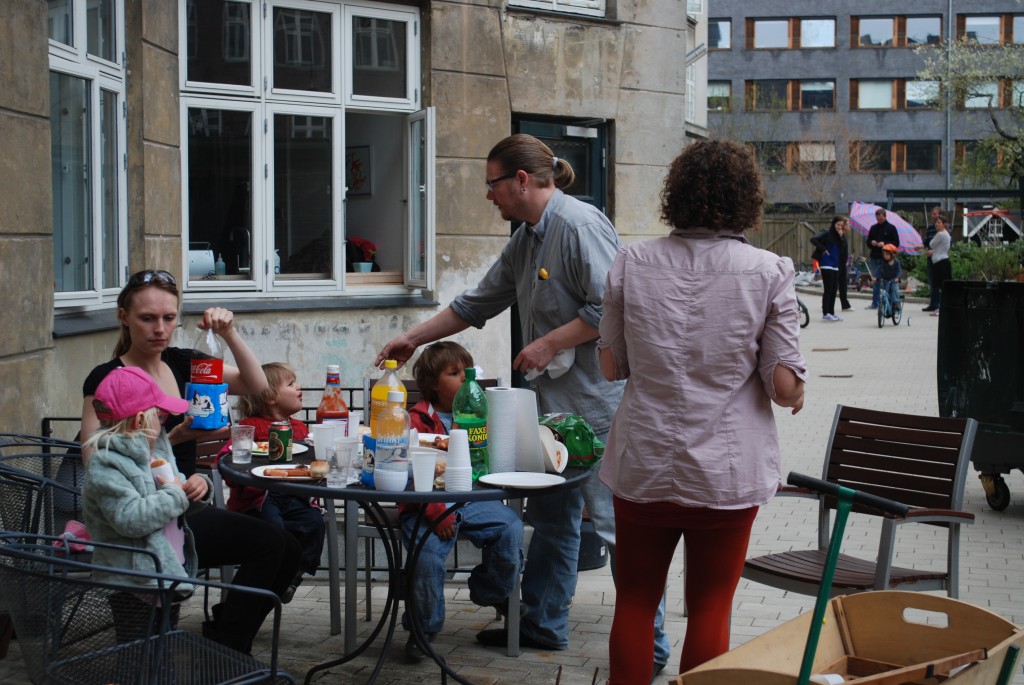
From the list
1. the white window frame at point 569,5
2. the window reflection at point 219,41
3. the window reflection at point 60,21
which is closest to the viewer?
the window reflection at point 60,21

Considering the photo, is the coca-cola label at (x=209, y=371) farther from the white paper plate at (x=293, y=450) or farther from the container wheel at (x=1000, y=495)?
the container wheel at (x=1000, y=495)

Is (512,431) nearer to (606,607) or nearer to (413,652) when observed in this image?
(413,652)

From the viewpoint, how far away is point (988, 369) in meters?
8.04

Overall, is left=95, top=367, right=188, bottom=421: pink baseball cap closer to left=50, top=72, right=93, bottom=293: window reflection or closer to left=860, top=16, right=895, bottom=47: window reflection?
left=50, top=72, right=93, bottom=293: window reflection

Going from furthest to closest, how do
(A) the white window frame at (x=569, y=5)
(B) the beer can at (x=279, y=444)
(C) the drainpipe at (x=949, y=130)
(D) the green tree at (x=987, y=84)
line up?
(C) the drainpipe at (x=949, y=130) → (D) the green tree at (x=987, y=84) → (A) the white window frame at (x=569, y=5) → (B) the beer can at (x=279, y=444)

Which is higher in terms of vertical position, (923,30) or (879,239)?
(923,30)

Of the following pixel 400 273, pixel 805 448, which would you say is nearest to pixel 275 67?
pixel 400 273

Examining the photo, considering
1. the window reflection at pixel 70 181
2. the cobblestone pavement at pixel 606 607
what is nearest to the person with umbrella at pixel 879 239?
the cobblestone pavement at pixel 606 607

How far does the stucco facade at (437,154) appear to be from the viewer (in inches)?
244

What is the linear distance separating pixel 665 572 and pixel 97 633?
64.3 inches

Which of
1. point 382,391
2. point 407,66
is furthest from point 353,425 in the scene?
point 407,66

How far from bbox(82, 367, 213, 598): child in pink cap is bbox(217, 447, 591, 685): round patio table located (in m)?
0.38

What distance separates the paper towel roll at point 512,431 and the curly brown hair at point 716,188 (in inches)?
38.3

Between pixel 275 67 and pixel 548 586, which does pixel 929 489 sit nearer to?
pixel 548 586
